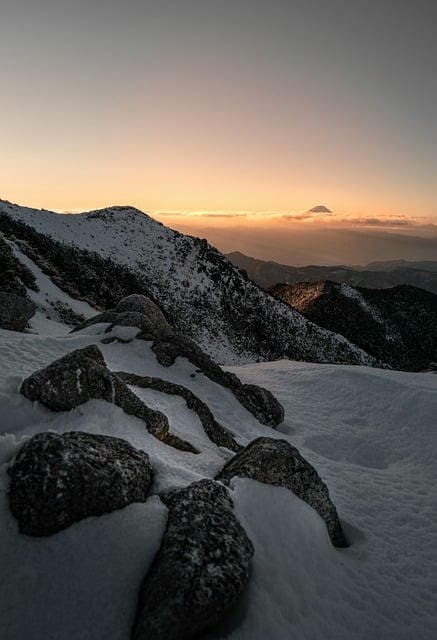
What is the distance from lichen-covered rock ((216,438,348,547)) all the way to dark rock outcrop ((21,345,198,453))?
1976 millimetres

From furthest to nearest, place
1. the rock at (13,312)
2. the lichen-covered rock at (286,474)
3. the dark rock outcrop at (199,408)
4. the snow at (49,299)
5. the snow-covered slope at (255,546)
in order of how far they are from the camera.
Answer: the snow at (49,299) → the rock at (13,312) → the dark rock outcrop at (199,408) → the lichen-covered rock at (286,474) → the snow-covered slope at (255,546)

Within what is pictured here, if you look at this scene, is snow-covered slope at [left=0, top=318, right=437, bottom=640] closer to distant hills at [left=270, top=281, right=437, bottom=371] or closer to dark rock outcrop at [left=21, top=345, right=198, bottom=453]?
dark rock outcrop at [left=21, top=345, right=198, bottom=453]

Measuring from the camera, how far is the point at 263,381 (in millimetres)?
23828

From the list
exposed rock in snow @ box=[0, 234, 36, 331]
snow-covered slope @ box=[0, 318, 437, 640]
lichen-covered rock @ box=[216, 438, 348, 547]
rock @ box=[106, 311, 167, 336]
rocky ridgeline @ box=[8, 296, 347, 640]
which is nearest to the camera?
rocky ridgeline @ box=[8, 296, 347, 640]

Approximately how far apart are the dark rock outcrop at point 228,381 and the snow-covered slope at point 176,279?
28061mm

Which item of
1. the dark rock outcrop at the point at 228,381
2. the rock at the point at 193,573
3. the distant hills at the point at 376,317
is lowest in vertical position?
the distant hills at the point at 376,317

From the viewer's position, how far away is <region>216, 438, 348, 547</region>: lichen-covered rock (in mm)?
8109

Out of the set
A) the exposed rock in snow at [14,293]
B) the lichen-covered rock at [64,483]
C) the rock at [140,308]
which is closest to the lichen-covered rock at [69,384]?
the lichen-covered rock at [64,483]

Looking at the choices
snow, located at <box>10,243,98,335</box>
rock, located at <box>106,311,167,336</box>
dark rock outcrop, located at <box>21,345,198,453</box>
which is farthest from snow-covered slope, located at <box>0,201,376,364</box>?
dark rock outcrop, located at <box>21,345,198,453</box>

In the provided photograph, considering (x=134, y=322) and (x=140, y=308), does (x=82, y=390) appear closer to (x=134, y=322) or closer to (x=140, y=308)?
(x=134, y=322)

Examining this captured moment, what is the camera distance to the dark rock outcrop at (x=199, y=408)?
41.3 feet

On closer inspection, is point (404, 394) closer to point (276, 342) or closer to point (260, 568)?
point (260, 568)

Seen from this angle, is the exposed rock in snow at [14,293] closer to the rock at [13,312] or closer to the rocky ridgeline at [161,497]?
the rock at [13,312]

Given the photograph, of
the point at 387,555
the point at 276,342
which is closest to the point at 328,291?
the point at 276,342
